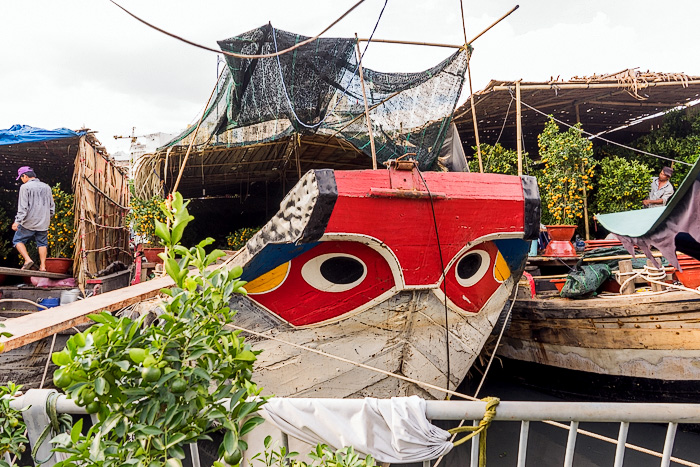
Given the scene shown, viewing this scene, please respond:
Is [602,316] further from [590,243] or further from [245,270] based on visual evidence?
[245,270]

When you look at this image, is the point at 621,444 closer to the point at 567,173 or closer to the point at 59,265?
the point at 567,173

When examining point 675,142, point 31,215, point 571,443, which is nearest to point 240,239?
point 31,215

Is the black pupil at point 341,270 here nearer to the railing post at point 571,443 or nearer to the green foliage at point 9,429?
the railing post at point 571,443

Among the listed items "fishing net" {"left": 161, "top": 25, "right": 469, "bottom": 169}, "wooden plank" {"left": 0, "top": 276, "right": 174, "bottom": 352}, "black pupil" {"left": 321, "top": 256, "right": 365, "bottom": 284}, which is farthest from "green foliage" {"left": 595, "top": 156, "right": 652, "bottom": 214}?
"wooden plank" {"left": 0, "top": 276, "right": 174, "bottom": 352}

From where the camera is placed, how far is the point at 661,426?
405cm

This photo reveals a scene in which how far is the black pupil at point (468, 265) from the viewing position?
3131 millimetres

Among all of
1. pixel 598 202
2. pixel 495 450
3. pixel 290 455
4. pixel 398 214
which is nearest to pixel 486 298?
pixel 398 214

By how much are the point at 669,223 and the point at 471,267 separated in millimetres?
1242

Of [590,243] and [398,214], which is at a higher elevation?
[398,214]

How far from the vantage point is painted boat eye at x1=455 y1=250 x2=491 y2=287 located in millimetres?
3127

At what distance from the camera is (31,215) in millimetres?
5742

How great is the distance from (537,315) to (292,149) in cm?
415

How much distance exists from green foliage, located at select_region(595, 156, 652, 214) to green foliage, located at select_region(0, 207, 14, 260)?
35.7 feet

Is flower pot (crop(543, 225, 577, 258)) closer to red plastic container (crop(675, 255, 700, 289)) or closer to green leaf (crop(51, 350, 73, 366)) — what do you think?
red plastic container (crop(675, 255, 700, 289))
